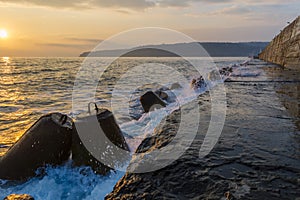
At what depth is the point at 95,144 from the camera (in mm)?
4414

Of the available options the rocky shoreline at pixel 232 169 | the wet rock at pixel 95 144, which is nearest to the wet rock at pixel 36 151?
the wet rock at pixel 95 144

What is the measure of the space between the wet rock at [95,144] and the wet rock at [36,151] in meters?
0.30

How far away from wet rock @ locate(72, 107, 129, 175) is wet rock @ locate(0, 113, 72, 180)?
0.97 ft

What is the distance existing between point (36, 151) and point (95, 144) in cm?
112

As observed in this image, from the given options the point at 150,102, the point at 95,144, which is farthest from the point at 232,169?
the point at 150,102

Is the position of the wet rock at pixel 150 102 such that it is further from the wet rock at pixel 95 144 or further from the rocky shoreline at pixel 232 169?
the wet rock at pixel 95 144

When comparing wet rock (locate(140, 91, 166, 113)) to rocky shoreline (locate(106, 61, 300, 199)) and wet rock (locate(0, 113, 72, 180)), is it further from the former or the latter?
wet rock (locate(0, 113, 72, 180))

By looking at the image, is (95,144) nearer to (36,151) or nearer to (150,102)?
(36,151)

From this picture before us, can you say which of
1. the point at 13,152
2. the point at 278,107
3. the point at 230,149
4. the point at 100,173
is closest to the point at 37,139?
the point at 13,152

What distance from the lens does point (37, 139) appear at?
14.3 ft

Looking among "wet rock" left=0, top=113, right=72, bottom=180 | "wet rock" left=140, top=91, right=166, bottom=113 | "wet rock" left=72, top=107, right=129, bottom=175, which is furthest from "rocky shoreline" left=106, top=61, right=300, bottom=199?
"wet rock" left=140, top=91, right=166, bottom=113

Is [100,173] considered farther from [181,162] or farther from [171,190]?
[171,190]

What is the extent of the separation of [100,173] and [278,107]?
5.79 meters

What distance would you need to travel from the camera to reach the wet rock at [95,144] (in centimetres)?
439
